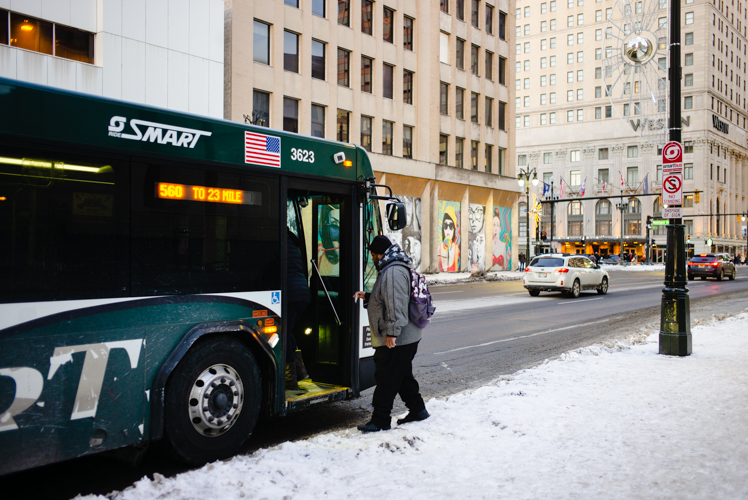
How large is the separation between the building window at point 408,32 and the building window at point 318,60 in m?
7.26

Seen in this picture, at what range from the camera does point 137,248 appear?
4398mm

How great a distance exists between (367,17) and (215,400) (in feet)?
113

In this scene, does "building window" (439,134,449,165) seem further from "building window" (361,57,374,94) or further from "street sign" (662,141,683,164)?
"street sign" (662,141,683,164)

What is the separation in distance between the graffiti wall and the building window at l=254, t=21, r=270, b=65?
1543 cm

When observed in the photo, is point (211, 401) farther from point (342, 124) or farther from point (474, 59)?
point (474, 59)

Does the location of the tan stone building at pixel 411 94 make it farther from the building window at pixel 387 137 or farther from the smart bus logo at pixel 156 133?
the smart bus logo at pixel 156 133

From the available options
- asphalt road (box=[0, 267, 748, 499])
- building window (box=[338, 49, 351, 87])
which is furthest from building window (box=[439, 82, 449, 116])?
asphalt road (box=[0, 267, 748, 499])

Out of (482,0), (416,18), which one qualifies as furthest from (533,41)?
(416,18)

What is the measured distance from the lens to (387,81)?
123 ft

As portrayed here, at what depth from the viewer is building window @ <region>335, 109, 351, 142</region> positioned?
34.2 metres

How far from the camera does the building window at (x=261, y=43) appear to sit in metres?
30.0

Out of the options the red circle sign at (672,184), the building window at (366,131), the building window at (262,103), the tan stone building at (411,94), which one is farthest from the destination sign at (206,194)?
the building window at (366,131)

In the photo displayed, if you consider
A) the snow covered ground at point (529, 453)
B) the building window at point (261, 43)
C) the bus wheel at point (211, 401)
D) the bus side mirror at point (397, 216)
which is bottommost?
the snow covered ground at point (529, 453)

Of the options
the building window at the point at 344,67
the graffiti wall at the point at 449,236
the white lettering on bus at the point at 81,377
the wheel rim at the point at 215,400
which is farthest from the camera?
the graffiti wall at the point at 449,236
